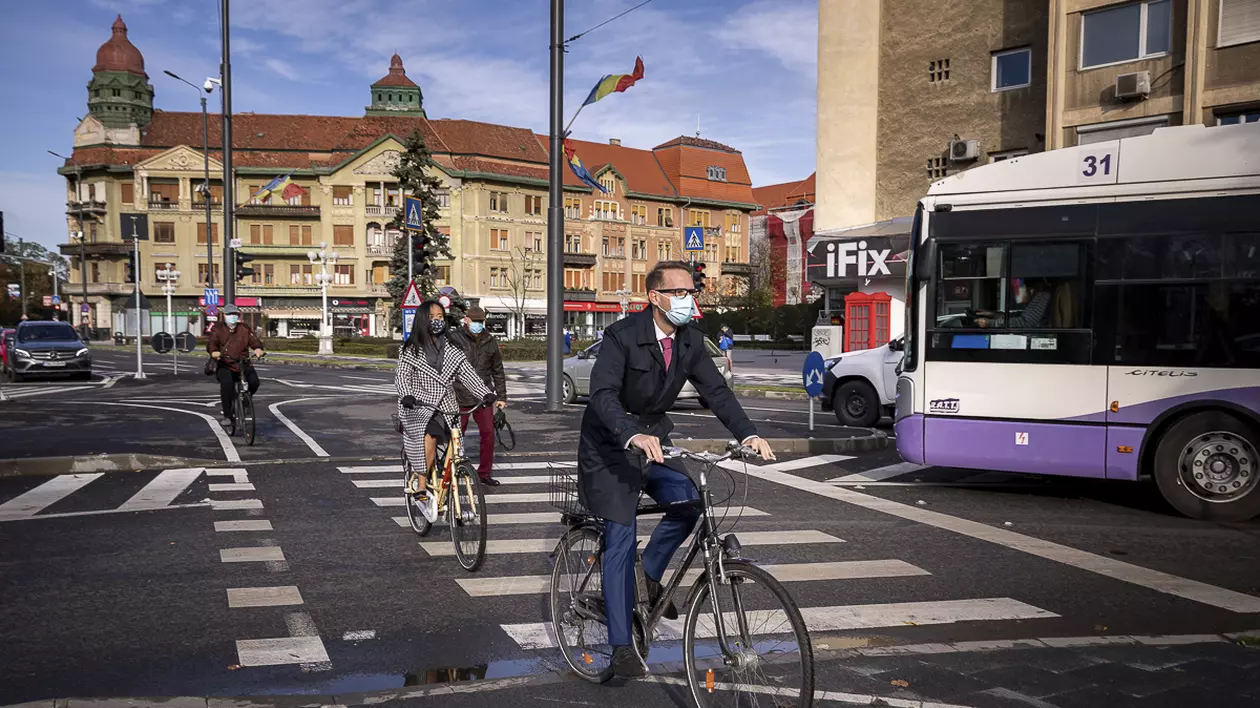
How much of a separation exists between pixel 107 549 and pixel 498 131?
261ft

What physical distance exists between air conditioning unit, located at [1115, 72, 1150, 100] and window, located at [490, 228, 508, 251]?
60.6 m

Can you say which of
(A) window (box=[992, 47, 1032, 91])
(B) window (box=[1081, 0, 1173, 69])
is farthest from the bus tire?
(A) window (box=[992, 47, 1032, 91])

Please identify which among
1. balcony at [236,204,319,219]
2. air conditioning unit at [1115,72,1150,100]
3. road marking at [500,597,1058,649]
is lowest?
road marking at [500,597,1058,649]

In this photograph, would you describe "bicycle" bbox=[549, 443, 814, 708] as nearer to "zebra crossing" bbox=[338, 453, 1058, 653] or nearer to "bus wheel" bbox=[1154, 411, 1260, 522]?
"zebra crossing" bbox=[338, 453, 1058, 653]

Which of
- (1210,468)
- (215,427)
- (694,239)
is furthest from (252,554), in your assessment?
(694,239)

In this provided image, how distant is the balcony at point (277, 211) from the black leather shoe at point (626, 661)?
3158 inches

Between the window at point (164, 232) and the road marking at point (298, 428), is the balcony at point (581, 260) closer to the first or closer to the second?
the window at point (164, 232)

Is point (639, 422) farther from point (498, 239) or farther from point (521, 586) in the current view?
point (498, 239)

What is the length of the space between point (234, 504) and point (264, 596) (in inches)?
147

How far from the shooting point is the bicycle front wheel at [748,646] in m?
3.83

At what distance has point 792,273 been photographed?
4267 inches

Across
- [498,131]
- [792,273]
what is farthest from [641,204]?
[792,273]

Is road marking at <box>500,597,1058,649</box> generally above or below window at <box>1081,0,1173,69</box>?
below

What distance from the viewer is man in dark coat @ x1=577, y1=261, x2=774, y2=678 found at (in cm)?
446
